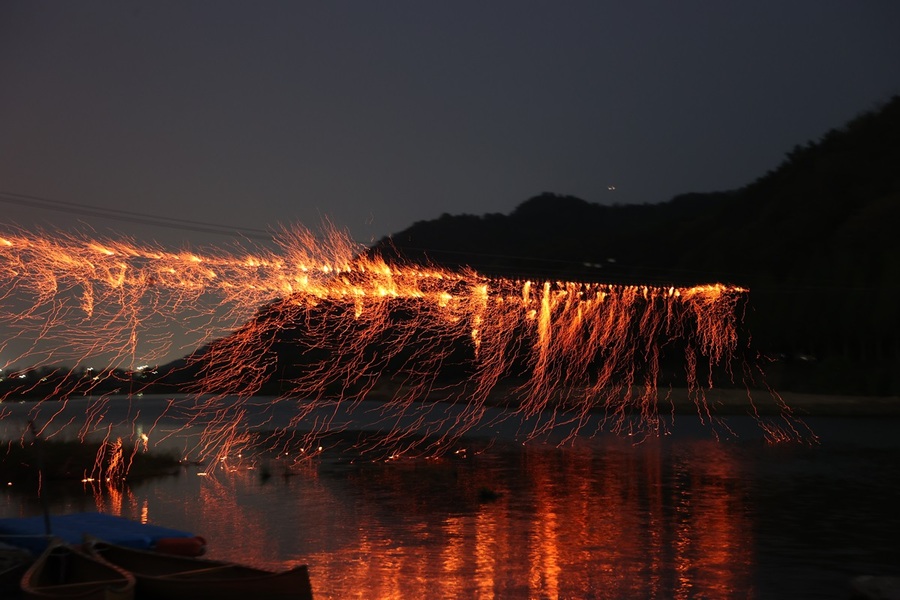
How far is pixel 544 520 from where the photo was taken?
18062mm

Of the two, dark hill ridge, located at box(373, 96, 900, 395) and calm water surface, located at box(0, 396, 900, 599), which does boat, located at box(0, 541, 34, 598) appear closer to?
calm water surface, located at box(0, 396, 900, 599)

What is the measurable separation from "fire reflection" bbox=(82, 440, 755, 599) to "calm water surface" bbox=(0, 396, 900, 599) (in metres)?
0.04

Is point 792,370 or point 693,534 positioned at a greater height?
point 792,370

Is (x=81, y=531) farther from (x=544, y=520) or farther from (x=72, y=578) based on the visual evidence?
(x=544, y=520)

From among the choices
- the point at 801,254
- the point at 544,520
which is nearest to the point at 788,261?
the point at 801,254

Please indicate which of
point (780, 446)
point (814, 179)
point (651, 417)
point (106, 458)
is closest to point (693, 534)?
point (106, 458)

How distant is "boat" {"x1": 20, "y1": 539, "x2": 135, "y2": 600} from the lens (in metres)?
9.56

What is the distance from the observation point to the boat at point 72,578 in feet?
31.4

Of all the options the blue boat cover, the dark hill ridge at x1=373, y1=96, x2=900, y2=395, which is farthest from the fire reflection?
the dark hill ridge at x1=373, y1=96, x2=900, y2=395

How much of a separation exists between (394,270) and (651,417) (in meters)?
33.2

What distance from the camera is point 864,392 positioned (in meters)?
51.7

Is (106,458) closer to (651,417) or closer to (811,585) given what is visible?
(811,585)

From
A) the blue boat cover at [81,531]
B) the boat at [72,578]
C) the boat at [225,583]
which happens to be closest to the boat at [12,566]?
the boat at [72,578]

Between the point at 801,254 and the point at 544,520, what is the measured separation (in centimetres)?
5261
